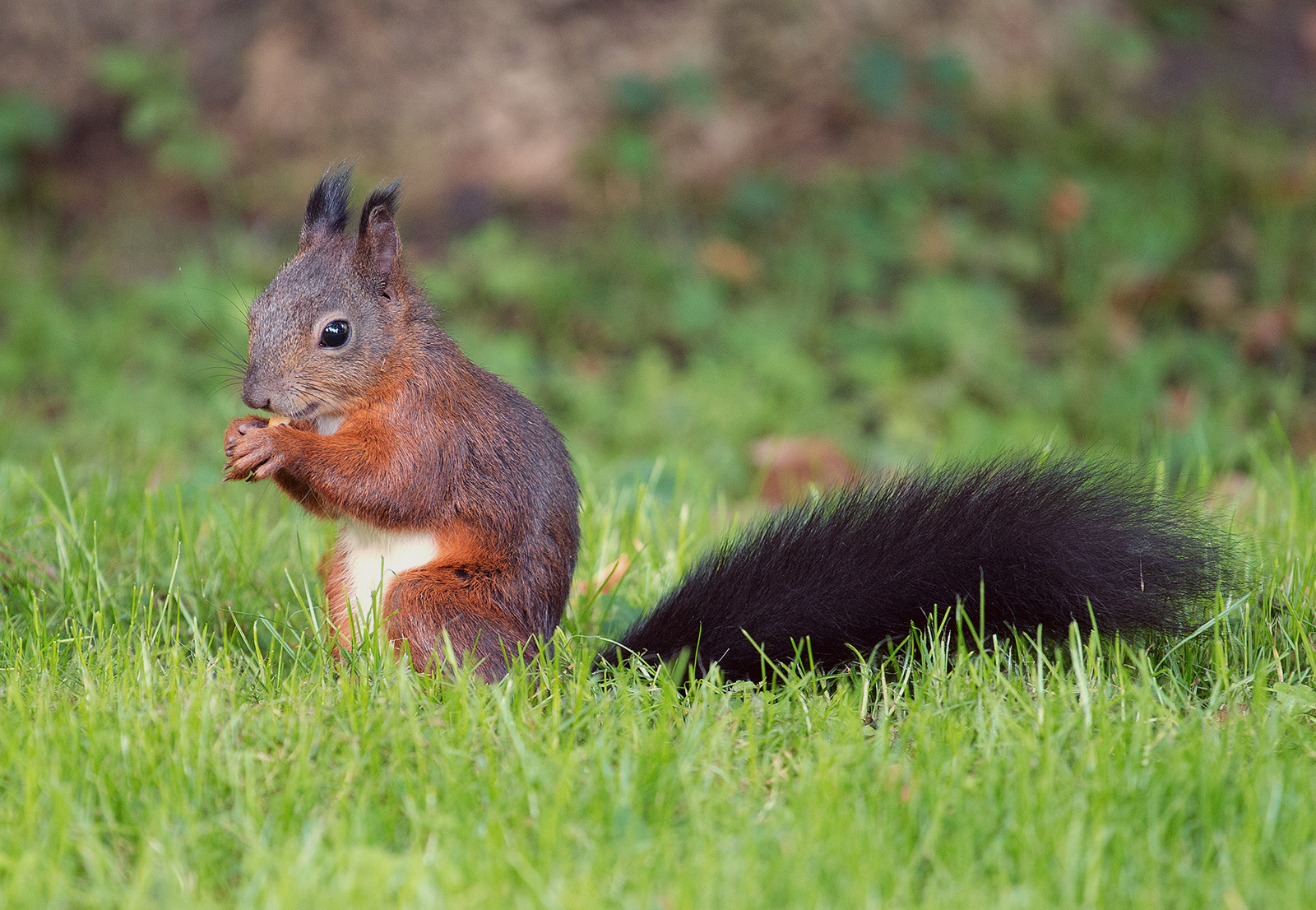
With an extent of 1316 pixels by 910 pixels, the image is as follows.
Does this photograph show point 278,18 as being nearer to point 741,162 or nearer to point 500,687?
point 741,162

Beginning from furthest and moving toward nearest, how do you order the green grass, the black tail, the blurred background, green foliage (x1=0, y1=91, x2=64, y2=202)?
green foliage (x1=0, y1=91, x2=64, y2=202) → the blurred background → the black tail → the green grass

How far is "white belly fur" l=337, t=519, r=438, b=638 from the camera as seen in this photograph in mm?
A: 2100

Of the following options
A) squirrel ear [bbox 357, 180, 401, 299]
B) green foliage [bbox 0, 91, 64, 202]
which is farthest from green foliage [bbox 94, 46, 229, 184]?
squirrel ear [bbox 357, 180, 401, 299]

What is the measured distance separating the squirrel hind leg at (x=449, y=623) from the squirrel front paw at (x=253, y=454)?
0.26 m

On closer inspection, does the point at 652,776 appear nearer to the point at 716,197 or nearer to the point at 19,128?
the point at 716,197

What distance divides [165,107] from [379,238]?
3.59m

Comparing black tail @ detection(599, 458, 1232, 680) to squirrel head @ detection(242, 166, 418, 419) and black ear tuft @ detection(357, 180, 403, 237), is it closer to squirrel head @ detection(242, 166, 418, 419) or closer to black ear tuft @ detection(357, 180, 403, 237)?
squirrel head @ detection(242, 166, 418, 419)

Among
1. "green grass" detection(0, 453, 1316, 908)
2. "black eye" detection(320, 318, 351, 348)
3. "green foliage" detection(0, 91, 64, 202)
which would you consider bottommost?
"green grass" detection(0, 453, 1316, 908)

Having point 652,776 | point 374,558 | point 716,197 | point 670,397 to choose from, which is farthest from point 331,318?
point 716,197

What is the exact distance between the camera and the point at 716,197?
5.85m

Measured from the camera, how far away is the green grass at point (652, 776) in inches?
56.3

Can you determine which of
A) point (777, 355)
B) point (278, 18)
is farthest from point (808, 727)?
point (278, 18)

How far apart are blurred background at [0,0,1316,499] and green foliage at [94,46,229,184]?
2 cm

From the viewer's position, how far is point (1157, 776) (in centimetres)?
162
